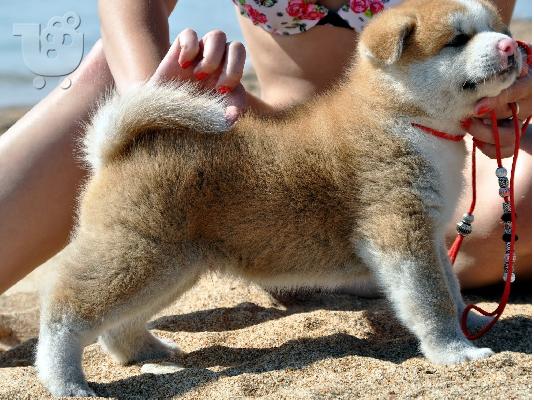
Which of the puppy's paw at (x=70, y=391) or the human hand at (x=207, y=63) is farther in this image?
the human hand at (x=207, y=63)

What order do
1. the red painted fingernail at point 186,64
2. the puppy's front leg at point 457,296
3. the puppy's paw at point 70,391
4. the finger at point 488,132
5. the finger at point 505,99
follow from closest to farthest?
the puppy's paw at point 70,391 < the finger at point 505,99 < the finger at point 488,132 < the red painted fingernail at point 186,64 < the puppy's front leg at point 457,296

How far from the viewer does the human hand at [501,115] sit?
9.20ft

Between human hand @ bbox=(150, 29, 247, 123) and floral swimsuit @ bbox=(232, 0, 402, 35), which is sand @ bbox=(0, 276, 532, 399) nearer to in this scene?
human hand @ bbox=(150, 29, 247, 123)

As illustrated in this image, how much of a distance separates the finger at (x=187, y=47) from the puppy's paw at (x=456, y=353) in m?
1.35

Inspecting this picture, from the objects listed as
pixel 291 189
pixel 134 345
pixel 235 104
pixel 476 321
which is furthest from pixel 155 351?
pixel 476 321

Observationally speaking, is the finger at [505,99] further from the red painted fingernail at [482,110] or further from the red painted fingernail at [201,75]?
the red painted fingernail at [201,75]

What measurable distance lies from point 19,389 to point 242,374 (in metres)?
0.74

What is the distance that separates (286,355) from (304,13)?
1.70 meters

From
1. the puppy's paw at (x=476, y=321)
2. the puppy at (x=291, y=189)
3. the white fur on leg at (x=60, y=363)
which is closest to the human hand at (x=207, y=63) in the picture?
the puppy at (x=291, y=189)

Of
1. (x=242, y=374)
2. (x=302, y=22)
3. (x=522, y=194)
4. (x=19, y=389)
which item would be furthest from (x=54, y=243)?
(x=522, y=194)

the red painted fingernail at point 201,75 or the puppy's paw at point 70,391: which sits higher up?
the red painted fingernail at point 201,75

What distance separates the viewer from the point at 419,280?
2.74 m

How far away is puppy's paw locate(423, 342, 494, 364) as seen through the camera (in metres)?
2.74

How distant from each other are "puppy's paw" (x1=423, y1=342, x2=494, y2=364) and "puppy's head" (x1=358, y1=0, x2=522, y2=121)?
79cm
